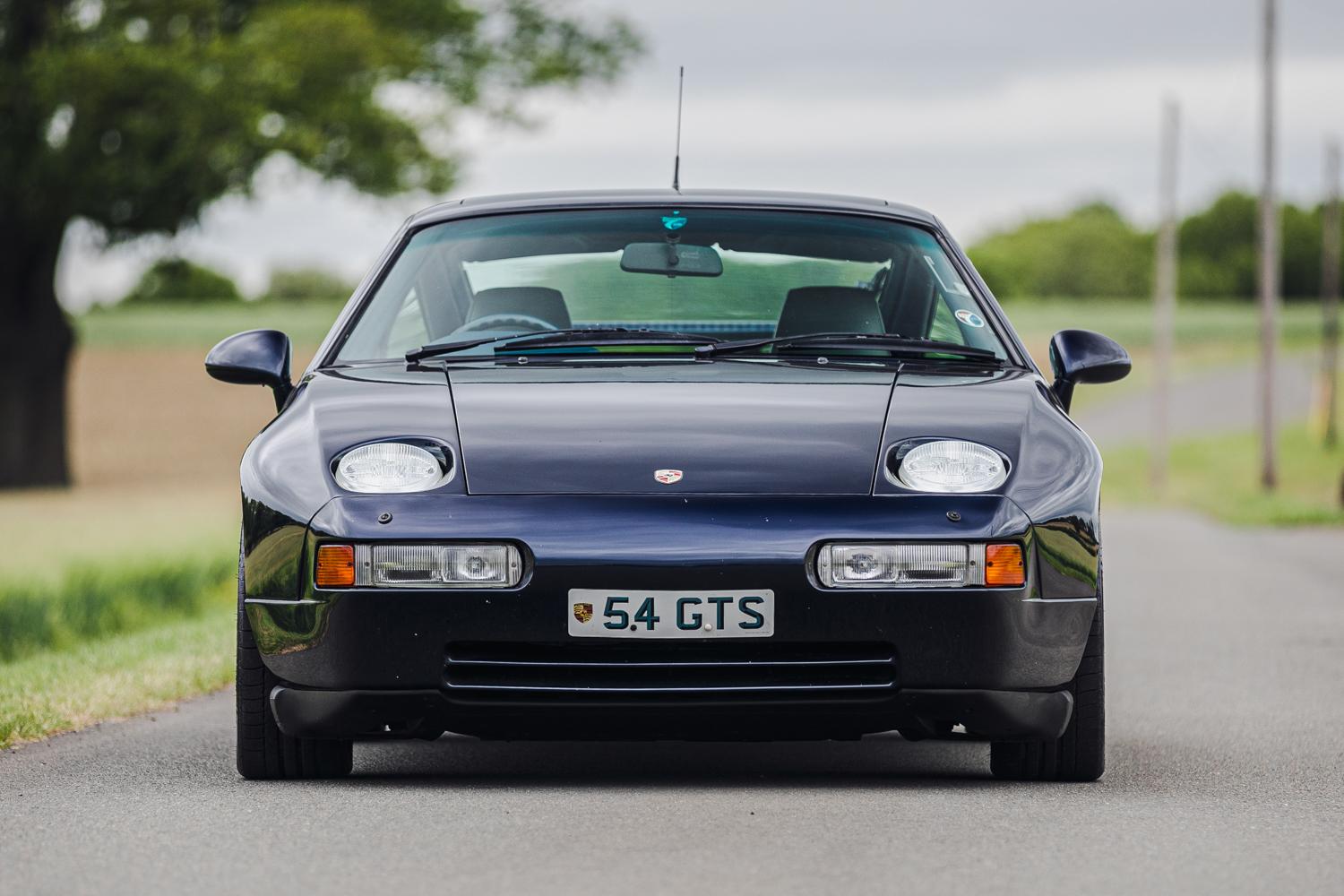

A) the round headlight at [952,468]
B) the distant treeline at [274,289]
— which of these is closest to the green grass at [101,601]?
the round headlight at [952,468]

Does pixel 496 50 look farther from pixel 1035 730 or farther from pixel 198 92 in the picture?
pixel 1035 730

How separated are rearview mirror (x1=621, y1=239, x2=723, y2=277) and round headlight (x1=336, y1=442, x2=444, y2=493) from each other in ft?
4.42

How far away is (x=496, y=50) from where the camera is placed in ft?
106

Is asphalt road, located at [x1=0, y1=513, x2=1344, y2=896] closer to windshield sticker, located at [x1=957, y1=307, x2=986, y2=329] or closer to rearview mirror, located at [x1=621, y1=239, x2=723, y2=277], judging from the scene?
windshield sticker, located at [x1=957, y1=307, x2=986, y2=329]

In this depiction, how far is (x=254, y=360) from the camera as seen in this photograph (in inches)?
221

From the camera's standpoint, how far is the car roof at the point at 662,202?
6.17 metres

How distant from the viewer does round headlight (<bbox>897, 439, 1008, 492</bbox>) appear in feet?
15.9

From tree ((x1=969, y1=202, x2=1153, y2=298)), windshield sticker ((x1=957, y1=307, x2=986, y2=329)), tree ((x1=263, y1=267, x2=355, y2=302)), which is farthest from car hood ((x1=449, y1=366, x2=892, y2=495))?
tree ((x1=969, y1=202, x2=1153, y2=298))

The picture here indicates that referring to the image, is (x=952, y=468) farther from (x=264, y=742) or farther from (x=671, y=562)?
(x=264, y=742)

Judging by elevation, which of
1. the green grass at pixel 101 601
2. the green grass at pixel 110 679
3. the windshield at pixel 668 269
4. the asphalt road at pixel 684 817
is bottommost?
the green grass at pixel 101 601

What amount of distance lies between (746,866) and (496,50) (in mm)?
29090

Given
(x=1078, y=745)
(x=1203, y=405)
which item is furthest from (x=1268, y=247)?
(x=1203, y=405)

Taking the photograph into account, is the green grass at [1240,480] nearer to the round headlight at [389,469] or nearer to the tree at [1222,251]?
the round headlight at [389,469]

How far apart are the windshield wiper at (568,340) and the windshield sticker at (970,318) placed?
2.27 feet
